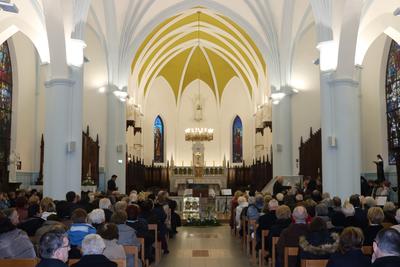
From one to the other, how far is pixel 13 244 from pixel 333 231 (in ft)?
14.4

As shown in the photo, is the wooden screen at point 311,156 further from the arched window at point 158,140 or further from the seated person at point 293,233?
the arched window at point 158,140

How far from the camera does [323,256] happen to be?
20.2ft

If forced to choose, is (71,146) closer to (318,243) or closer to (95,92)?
(95,92)

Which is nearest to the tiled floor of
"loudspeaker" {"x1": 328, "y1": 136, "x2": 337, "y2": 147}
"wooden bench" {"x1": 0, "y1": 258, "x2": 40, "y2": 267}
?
"loudspeaker" {"x1": 328, "y1": 136, "x2": 337, "y2": 147}

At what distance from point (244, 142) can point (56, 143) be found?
2236 centimetres

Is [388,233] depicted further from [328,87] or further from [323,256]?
[328,87]

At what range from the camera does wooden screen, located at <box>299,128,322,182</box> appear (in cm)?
1891

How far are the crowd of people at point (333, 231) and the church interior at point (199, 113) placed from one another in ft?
0.34

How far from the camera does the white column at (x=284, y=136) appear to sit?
21.8m

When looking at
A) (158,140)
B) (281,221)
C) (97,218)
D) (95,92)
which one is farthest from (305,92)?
(158,140)

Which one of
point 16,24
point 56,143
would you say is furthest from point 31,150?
point 56,143

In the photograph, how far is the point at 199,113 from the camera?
115 ft

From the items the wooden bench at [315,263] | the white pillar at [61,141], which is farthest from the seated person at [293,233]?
the white pillar at [61,141]

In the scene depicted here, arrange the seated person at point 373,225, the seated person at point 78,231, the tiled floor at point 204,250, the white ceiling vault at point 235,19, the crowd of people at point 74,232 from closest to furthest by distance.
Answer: the crowd of people at point 74,232, the seated person at point 78,231, the seated person at point 373,225, the tiled floor at point 204,250, the white ceiling vault at point 235,19
